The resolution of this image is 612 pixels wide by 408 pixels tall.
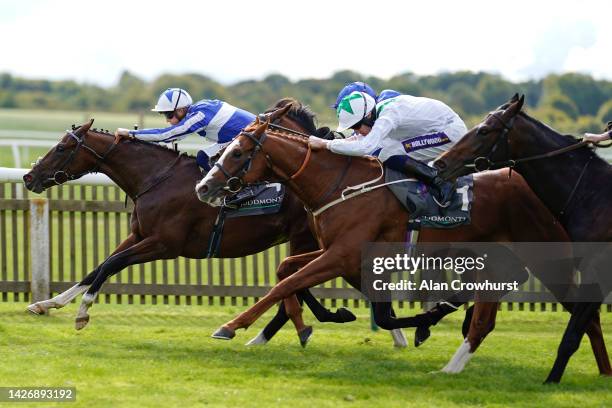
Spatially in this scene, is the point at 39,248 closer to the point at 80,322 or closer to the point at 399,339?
the point at 80,322

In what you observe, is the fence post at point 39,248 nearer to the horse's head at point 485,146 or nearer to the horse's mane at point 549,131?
the horse's head at point 485,146

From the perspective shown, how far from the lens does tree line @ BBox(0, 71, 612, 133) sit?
5050 cm

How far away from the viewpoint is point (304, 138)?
8852mm

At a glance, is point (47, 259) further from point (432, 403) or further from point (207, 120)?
point (432, 403)

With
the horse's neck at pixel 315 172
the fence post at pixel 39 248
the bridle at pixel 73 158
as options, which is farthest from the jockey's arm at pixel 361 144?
the fence post at pixel 39 248

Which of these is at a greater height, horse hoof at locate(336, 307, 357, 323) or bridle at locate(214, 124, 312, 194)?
bridle at locate(214, 124, 312, 194)

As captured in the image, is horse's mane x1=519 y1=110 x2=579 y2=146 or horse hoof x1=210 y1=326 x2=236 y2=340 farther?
horse's mane x1=519 y1=110 x2=579 y2=146

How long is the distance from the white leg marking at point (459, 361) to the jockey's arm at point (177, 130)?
3085 mm

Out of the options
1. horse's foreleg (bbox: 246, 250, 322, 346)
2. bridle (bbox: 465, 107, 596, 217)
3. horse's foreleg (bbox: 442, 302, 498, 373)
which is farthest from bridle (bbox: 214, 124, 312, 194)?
horse's foreleg (bbox: 442, 302, 498, 373)

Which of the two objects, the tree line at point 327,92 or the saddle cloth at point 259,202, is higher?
the saddle cloth at point 259,202

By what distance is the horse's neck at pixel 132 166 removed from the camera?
401 inches

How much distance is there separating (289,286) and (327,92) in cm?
5709

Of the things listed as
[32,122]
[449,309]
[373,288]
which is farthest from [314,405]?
[32,122]

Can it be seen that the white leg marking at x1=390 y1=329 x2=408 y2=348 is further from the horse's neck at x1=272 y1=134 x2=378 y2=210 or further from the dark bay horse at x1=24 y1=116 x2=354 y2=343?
the horse's neck at x1=272 y1=134 x2=378 y2=210
